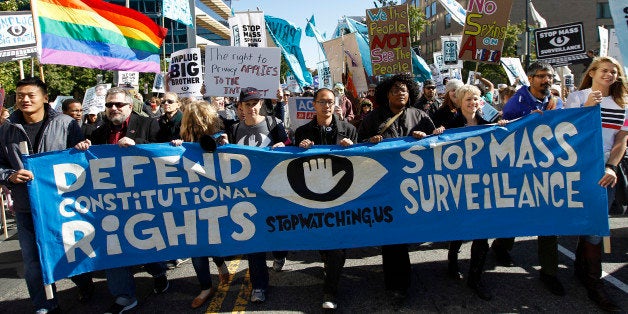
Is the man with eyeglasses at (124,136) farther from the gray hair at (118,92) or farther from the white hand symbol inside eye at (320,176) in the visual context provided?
the white hand symbol inside eye at (320,176)

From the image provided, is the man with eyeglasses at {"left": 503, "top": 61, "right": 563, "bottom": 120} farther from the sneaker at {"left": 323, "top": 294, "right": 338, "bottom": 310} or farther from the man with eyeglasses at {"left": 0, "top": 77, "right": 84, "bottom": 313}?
the man with eyeglasses at {"left": 0, "top": 77, "right": 84, "bottom": 313}

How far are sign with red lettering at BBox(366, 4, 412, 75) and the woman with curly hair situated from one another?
4202mm

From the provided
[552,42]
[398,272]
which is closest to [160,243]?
[398,272]

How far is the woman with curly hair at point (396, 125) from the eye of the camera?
3889 millimetres

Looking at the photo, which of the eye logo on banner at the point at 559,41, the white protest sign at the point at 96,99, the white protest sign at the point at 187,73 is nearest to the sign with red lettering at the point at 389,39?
the eye logo on banner at the point at 559,41

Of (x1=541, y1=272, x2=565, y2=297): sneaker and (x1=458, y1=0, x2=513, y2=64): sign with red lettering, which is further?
(x1=458, y1=0, x2=513, y2=64): sign with red lettering

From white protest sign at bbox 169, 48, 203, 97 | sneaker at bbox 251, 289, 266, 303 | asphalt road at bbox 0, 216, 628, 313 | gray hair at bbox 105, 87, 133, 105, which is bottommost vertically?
asphalt road at bbox 0, 216, 628, 313

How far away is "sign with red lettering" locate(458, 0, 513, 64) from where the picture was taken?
24.8 ft

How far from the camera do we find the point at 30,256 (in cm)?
376

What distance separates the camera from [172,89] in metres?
7.60

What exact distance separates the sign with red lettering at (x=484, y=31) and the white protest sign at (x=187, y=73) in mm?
4294

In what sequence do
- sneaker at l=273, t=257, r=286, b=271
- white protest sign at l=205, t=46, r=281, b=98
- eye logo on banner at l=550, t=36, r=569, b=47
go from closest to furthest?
sneaker at l=273, t=257, r=286, b=271 → white protest sign at l=205, t=46, r=281, b=98 → eye logo on banner at l=550, t=36, r=569, b=47

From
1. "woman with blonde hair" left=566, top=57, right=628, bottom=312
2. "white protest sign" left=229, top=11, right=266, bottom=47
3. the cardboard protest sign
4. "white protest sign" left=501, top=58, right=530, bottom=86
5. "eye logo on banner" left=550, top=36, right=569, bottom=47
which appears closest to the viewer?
"woman with blonde hair" left=566, top=57, right=628, bottom=312

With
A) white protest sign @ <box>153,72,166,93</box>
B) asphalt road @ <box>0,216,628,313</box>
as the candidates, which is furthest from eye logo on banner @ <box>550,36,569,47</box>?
white protest sign @ <box>153,72,166,93</box>
